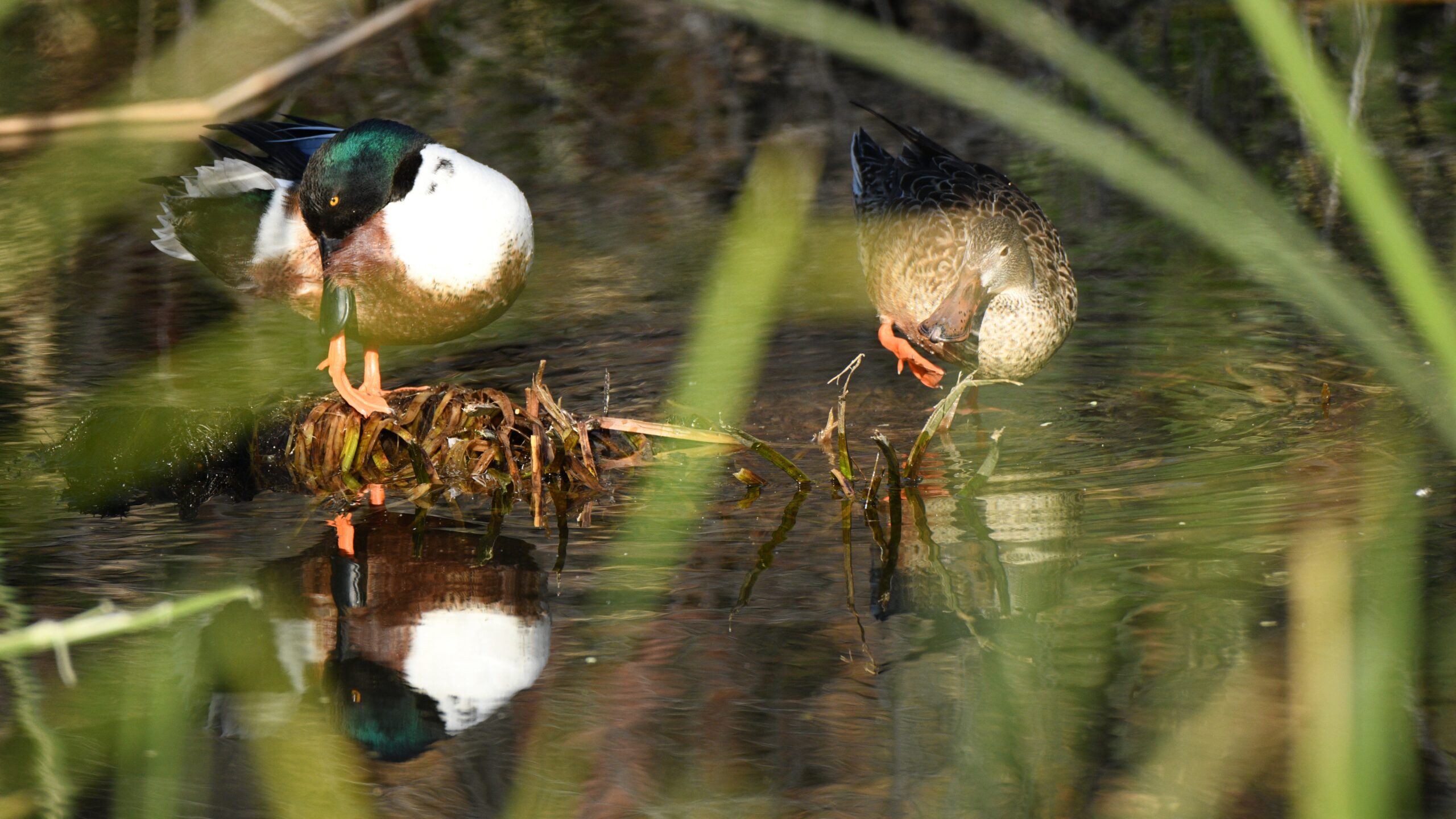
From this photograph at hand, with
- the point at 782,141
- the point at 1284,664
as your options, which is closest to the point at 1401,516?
the point at 1284,664

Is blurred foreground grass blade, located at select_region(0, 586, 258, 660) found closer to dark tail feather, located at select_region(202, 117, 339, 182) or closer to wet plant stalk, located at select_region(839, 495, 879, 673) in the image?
wet plant stalk, located at select_region(839, 495, 879, 673)

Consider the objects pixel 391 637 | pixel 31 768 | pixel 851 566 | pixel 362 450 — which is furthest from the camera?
pixel 362 450

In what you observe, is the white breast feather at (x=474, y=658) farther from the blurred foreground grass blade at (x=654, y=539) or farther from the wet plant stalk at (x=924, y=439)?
the wet plant stalk at (x=924, y=439)

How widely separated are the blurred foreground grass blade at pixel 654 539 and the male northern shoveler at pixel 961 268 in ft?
1.42

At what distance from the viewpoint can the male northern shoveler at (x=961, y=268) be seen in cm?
439

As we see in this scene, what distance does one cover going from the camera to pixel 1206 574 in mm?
3025

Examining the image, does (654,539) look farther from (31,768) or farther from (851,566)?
(31,768)

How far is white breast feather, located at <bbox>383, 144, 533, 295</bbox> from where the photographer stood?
4.23 metres

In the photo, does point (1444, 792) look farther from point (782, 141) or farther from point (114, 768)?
point (782, 141)

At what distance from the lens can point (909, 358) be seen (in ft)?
15.5

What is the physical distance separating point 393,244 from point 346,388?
42 centimetres

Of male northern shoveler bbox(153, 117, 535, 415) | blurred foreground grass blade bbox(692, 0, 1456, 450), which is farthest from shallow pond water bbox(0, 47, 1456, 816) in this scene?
blurred foreground grass blade bbox(692, 0, 1456, 450)

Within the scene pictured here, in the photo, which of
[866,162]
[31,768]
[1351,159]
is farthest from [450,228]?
[1351,159]

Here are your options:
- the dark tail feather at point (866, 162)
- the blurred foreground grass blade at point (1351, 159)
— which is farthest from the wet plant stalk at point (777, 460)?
the blurred foreground grass blade at point (1351, 159)
